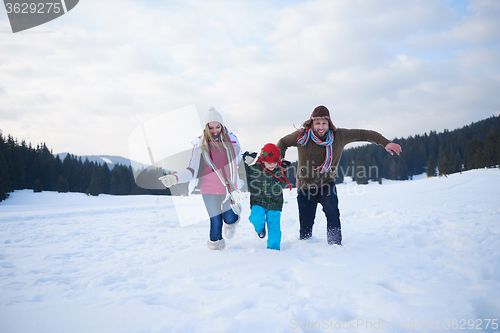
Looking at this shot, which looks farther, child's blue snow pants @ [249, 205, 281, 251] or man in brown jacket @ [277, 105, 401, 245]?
man in brown jacket @ [277, 105, 401, 245]

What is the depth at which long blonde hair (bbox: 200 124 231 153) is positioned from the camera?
3.74 metres

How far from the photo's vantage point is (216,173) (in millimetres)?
3789

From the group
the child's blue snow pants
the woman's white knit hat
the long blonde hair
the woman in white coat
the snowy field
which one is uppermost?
the woman's white knit hat

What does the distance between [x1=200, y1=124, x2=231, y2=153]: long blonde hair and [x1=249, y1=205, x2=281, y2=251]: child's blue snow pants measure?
110cm

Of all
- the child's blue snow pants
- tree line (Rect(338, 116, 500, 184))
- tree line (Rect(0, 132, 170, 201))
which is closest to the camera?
the child's blue snow pants

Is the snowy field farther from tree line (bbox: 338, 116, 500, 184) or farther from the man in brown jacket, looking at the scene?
tree line (bbox: 338, 116, 500, 184)

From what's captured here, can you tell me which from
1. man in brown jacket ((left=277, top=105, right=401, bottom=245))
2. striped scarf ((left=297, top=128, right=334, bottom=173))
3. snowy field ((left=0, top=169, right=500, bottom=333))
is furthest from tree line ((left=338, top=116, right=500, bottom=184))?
snowy field ((left=0, top=169, right=500, bottom=333))

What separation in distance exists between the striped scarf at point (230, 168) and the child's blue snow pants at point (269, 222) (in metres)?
0.50

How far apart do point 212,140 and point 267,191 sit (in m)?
1.17

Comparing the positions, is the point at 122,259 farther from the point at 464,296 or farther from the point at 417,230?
the point at 417,230

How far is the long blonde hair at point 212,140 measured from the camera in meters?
3.74

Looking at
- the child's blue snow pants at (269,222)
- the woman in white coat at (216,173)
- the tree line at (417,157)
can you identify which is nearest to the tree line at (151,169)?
the tree line at (417,157)

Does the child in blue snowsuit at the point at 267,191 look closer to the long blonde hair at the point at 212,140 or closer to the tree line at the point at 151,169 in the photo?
the long blonde hair at the point at 212,140

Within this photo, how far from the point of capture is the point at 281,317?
1.72m
